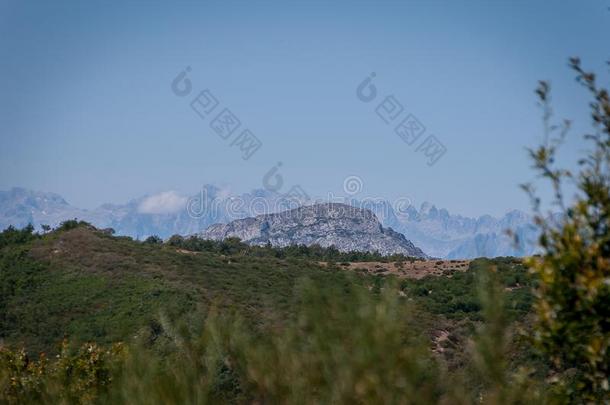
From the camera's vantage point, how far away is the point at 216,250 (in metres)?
82.6

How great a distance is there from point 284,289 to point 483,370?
5142cm

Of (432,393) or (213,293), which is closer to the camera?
(432,393)

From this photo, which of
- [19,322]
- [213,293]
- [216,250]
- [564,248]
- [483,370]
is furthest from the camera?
[216,250]

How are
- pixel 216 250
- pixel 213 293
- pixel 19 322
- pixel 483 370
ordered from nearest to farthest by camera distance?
pixel 483 370
pixel 19 322
pixel 213 293
pixel 216 250

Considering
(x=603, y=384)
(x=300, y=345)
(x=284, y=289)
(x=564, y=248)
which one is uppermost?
(x=284, y=289)

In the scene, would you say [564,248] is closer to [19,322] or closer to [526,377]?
[526,377]

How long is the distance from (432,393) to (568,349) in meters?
1.30

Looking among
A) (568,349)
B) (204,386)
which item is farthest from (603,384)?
(204,386)

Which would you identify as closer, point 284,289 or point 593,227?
point 593,227

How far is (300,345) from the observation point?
7.34 metres

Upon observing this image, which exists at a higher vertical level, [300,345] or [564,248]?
[300,345]

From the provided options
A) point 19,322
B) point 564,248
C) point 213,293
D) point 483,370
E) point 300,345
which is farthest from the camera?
point 213,293

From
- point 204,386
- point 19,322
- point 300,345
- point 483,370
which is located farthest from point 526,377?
point 19,322

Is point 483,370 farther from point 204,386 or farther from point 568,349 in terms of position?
point 204,386
